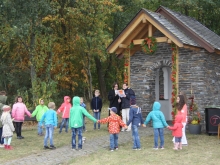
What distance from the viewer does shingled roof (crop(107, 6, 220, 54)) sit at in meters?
13.1

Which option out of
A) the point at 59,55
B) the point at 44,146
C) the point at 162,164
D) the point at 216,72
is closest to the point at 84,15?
the point at 59,55

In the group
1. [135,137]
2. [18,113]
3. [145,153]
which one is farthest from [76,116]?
[18,113]

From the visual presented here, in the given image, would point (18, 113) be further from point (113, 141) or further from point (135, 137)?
point (135, 137)

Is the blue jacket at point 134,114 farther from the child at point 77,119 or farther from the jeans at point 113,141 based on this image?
the child at point 77,119

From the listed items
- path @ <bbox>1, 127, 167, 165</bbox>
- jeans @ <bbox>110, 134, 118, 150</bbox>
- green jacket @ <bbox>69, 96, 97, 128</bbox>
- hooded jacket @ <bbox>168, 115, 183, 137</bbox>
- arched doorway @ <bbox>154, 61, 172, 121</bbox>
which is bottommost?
path @ <bbox>1, 127, 167, 165</bbox>

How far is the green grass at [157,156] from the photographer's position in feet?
27.5

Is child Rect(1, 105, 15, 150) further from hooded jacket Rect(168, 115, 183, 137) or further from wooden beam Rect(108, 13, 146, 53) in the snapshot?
wooden beam Rect(108, 13, 146, 53)

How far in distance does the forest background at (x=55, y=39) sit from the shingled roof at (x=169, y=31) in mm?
5903

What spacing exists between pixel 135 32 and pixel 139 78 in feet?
6.55

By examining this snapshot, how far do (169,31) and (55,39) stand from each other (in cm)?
1143

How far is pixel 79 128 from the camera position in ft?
32.8

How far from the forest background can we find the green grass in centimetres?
1023

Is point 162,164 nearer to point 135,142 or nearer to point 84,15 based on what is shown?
point 135,142

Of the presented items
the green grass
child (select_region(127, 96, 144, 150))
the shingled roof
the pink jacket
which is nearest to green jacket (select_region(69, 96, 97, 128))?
the green grass
